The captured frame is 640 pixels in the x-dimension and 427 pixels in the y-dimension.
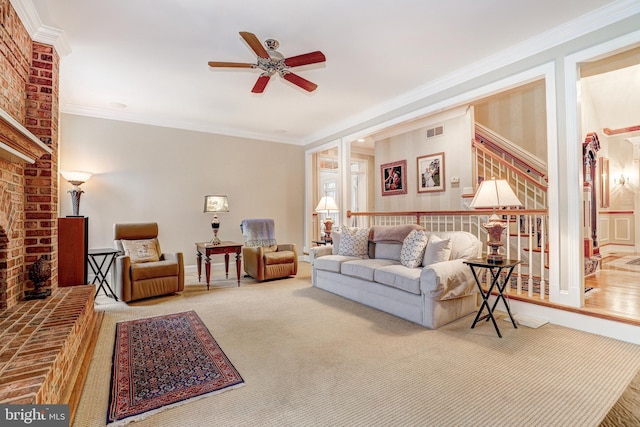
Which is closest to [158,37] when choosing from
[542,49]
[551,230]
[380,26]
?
[380,26]

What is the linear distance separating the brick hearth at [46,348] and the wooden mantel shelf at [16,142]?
112 centimetres

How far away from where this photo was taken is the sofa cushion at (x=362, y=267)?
351 cm

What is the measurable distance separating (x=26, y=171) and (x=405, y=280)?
360 cm

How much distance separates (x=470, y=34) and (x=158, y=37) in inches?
118

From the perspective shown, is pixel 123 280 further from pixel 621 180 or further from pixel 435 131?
pixel 621 180

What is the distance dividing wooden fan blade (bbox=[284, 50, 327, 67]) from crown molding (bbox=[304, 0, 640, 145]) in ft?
A: 6.41

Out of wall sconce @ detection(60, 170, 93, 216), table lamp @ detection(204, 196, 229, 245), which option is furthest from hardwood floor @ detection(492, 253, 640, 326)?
wall sconce @ detection(60, 170, 93, 216)

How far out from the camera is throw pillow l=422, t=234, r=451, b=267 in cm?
324

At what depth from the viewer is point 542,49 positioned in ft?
9.89

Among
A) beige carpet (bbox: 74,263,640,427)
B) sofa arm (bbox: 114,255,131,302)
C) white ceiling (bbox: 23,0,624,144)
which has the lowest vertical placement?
beige carpet (bbox: 74,263,640,427)

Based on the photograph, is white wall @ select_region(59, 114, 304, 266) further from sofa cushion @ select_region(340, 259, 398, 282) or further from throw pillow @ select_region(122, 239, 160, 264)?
sofa cushion @ select_region(340, 259, 398, 282)

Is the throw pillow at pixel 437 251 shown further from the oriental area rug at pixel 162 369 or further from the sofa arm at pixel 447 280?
the oriental area rug at pixel 162 369

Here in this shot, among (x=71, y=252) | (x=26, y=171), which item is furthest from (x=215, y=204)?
(x=26, y=171)

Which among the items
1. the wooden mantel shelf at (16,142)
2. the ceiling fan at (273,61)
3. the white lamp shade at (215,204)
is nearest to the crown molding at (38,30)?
the wooden mantel shelf at (16,142)
